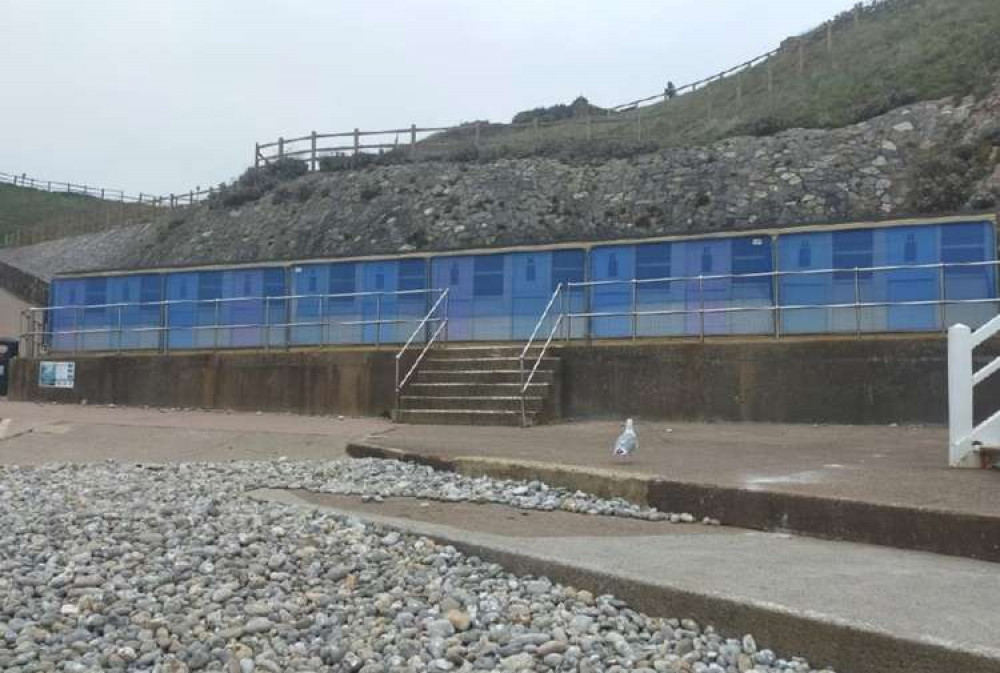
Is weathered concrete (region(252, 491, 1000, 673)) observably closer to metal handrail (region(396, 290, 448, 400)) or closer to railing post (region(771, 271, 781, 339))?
metal handrail (region(396, 290, 448, 400))

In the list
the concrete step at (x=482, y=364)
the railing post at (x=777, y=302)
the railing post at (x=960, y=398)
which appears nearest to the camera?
the railing post at (x=960, y=398)

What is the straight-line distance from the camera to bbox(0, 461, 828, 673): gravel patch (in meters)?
4.34

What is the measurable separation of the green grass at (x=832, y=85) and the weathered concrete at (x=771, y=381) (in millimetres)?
19906

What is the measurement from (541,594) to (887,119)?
29.9 metres

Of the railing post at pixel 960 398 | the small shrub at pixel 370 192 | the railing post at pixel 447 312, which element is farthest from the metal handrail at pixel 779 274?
the small shrub at pixel 370 192

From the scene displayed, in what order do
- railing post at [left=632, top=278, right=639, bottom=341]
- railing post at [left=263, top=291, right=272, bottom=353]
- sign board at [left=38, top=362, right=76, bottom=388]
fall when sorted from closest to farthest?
railing post at [left=632, top=278, right=639, bottom=341], railing post at [left=263, top=291, right=272, bottom=353], sign board at [left=38, top=362, right=76, bottom=388]

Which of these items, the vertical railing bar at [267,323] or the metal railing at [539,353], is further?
the vertical railing bar at [267,323]

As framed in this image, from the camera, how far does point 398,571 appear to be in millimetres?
5723

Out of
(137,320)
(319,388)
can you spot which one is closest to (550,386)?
(319,388)

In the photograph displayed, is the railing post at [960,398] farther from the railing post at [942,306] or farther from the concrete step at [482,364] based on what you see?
the concrete step at [482,364]

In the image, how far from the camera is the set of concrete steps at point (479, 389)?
48.5ft

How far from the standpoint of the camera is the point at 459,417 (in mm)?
14875

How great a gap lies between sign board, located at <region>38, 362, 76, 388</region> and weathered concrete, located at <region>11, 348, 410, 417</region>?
158mm

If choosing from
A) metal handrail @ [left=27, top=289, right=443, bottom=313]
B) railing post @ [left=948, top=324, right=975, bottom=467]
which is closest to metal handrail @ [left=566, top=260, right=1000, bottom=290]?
metal handrail @ [left=27, top=289, right=443, bottom=313]
